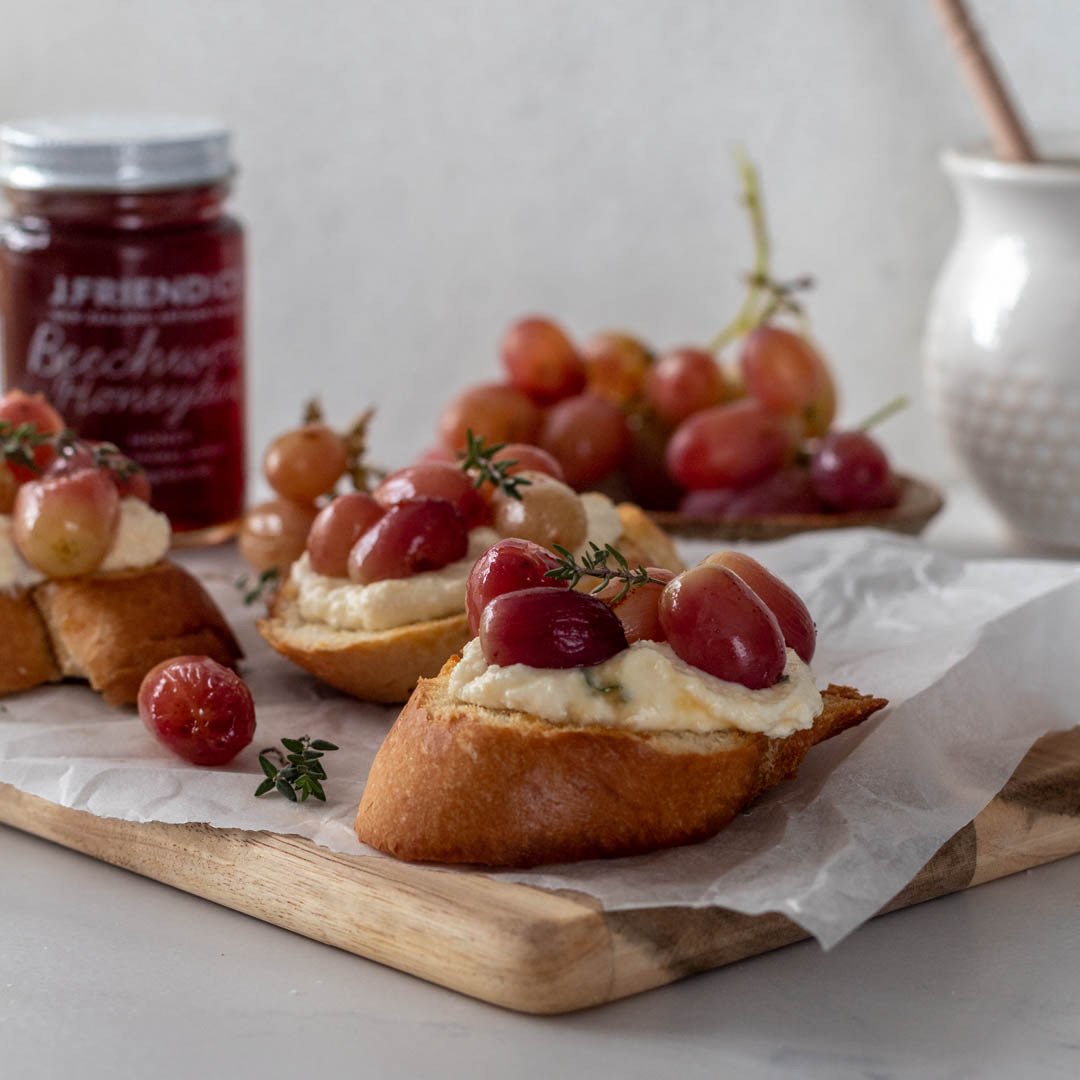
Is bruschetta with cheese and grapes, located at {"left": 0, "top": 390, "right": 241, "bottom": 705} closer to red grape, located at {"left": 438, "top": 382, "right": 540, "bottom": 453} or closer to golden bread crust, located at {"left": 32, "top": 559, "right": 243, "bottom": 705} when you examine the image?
golden bread crust, located at {"left": 32, "top": 559, "right": 243, "bottom": 705}

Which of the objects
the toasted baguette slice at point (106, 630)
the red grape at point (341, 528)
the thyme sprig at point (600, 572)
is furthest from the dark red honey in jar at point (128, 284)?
the thyme sprig at point (600, 572)

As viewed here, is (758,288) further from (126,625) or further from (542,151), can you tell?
(126,625)

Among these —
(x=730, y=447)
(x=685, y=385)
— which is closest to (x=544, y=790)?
(x=730, y=447)

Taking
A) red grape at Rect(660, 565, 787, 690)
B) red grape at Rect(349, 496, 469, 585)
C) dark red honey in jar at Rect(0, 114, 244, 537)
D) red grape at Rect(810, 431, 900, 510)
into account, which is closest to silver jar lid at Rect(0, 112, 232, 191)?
dark red honey in jar at Rect(0, 114, 244, 537)

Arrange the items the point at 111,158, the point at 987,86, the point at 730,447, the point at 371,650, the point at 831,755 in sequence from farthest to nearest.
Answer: the point at 987,86 → the point at 730,447 → the point at 111,158 → the point at 371,650 → the point at 831,755

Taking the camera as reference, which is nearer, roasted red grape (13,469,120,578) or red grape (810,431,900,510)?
roasted red grape (13,469,120,578)
